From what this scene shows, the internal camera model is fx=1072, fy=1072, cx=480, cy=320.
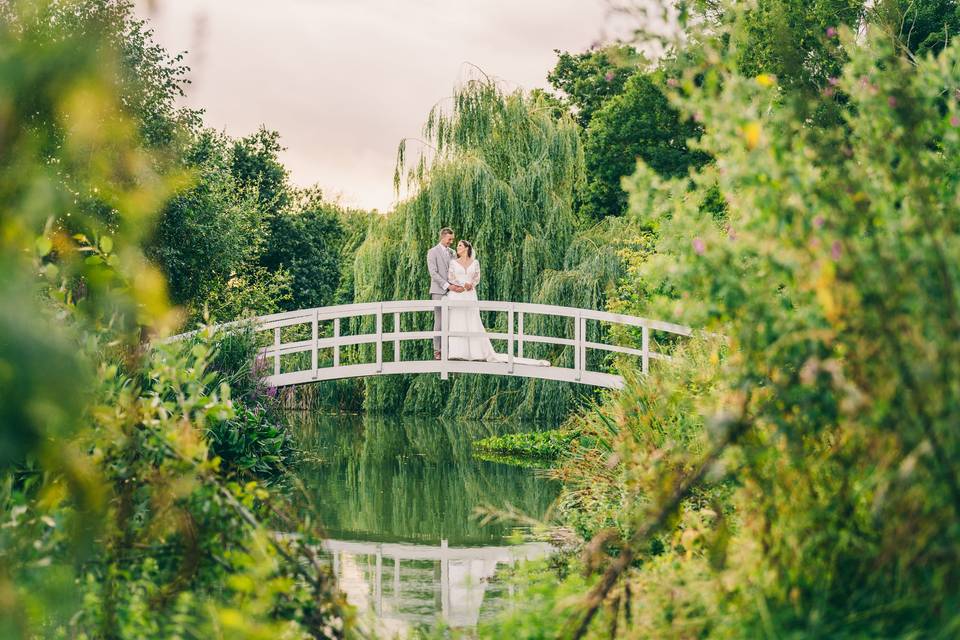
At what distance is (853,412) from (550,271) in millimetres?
13076

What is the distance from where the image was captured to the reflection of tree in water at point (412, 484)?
8.30m

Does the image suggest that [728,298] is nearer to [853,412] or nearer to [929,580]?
[853,412]

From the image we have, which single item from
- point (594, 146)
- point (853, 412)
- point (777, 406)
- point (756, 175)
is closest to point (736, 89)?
point (756, 175)

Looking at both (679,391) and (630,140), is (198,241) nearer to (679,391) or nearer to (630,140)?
A: (630,140)

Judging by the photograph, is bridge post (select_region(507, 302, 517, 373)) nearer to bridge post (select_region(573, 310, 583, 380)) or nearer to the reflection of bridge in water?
bridge post (select_region(573, 310, 583, 380))

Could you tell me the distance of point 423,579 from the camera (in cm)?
644

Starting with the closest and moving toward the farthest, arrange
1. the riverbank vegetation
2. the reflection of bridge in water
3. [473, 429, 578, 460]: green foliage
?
the riverbank vegetation
the reflection of bridge in water
[473, 429, 578, 460]: green foliage

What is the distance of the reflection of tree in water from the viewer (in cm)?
830

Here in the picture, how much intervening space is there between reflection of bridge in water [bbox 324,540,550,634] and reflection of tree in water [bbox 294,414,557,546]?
0.35m

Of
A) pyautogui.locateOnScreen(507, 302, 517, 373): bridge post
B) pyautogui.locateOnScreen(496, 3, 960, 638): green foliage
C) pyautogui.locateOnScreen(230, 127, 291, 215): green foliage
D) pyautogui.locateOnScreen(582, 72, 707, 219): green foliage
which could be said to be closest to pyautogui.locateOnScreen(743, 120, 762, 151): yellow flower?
pyautogui.locateOnScreen(496, 3, 960, 638): green foliage

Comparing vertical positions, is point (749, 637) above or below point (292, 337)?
below

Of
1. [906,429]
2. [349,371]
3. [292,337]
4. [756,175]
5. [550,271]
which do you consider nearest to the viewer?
[906,429]

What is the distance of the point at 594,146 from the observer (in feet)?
75.9

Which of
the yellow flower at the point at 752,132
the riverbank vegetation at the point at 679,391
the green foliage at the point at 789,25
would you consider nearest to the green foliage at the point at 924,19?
the green foliage at the point at 789,25
